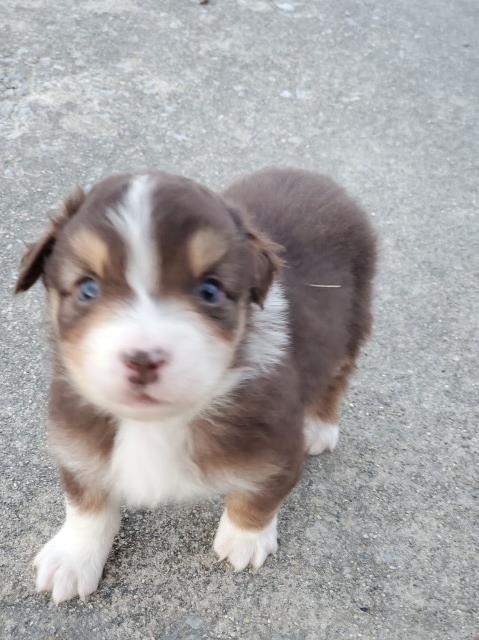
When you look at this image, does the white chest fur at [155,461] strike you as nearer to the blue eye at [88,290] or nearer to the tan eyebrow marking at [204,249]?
the blue eye at [88,290]

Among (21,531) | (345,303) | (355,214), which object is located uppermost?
(355,214)

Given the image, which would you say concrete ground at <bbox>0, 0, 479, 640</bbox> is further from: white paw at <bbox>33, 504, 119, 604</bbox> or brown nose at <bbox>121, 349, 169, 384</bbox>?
brown nose at <bbox>121, 349, 169, 384</bbox>

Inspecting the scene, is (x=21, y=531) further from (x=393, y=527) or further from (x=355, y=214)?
(x=355, y=214)

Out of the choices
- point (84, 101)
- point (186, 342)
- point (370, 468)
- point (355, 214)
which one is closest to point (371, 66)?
point (84, 101)

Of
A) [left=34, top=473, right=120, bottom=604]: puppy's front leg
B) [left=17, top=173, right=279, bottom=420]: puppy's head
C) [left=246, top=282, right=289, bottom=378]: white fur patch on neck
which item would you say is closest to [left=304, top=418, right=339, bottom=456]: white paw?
[left=246, top=282, right=289, bottom=378]: white fur patch on neck

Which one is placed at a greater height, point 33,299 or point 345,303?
point 345,303
